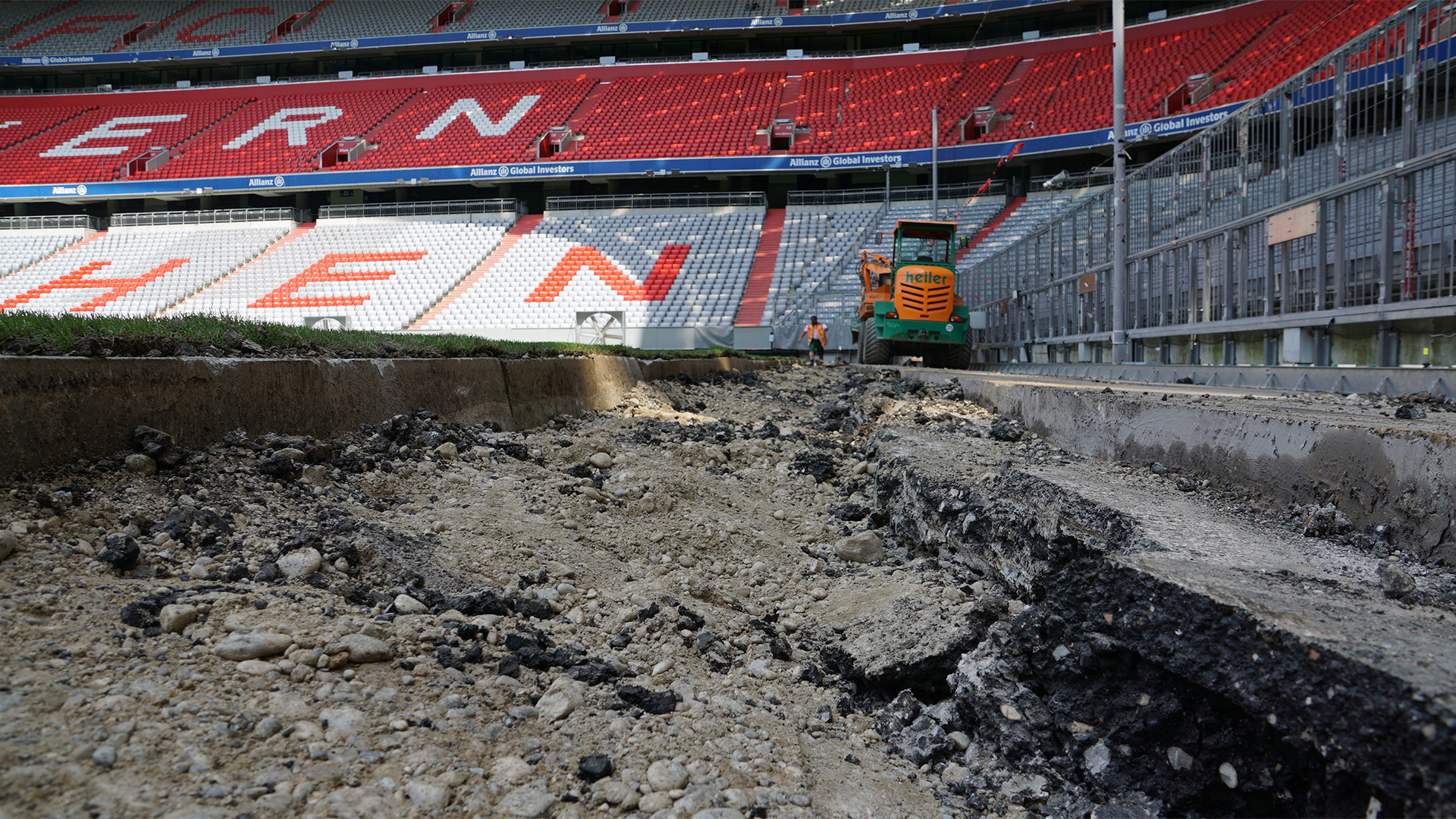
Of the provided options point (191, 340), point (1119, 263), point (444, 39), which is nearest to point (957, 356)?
point (1119, 263)

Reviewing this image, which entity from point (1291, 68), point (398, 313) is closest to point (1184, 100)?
point (1291, 68)

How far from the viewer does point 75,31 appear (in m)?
38.4

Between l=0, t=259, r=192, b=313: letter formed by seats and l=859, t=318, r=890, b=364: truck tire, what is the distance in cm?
2645

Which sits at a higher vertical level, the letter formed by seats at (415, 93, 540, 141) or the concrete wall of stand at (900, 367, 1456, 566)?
the letter formed by seats at (415, 93, 540, 141)

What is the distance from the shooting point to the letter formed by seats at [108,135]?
33.8m

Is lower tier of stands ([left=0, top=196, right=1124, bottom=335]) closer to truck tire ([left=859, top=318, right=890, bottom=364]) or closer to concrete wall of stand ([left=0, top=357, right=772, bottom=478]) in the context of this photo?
truck tire ([left=859, top=318, right=890, bottom=364])

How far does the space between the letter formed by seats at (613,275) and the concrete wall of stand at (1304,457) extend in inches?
906

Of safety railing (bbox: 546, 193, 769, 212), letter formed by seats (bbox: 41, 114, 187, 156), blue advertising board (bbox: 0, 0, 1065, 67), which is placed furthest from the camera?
blue advertising board (bbox: 0, 0, 1065, 67)

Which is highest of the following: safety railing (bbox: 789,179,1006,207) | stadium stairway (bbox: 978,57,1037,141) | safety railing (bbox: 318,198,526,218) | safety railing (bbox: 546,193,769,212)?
stadium stairway (bbox: 978,57,1037,141)

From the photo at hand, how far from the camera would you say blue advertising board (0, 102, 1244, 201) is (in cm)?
2852

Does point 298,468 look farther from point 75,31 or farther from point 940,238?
point 75,31

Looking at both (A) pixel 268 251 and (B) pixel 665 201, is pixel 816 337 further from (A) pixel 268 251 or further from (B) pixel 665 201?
(A) pixel 268 251

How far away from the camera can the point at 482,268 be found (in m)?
28.2

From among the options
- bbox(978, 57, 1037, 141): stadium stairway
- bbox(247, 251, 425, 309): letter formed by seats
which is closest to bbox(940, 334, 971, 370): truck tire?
bbox(978, 57, 1037, 141): stadium stairway
